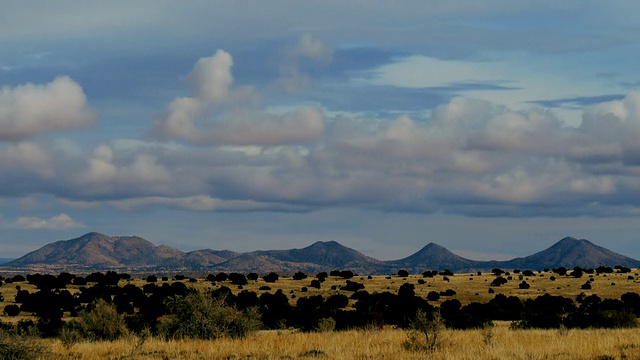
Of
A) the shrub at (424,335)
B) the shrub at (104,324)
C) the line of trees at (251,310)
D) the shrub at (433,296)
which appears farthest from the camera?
the shrub at (433,296)

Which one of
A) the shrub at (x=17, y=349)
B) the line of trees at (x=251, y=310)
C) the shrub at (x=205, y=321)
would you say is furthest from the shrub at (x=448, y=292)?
the shrub at (x=17, y=349)

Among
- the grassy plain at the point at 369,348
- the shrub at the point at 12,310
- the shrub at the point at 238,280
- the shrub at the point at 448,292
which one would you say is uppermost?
the shrub at the point at 238,280

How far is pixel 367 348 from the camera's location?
22.6 metres

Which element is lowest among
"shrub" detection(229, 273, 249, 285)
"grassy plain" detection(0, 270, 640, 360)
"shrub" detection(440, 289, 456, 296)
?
"shrub" detection(440, 289, 456, 296)

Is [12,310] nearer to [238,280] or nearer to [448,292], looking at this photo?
[238,280]

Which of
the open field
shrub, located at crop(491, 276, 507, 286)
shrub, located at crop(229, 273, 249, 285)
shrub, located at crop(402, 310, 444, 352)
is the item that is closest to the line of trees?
shrub, located at crop(229, 273, 249, 285)

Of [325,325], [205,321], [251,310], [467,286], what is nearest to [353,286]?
[467,286]

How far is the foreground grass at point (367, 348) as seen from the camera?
21.3m

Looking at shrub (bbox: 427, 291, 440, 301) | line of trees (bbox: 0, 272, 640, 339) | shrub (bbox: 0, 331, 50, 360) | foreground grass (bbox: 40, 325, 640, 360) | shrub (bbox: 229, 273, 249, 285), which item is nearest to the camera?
shrub (bbox: 0, 331, 50, 360)

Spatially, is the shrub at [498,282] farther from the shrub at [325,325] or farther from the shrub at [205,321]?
the shrub at [205,321]

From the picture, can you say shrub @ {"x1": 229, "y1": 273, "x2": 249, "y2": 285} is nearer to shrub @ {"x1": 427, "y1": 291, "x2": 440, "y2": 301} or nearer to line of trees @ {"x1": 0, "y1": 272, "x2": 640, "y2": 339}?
line of trees @ {"x1": 0, "y1": 272, "x2": 640, "y2": 339}

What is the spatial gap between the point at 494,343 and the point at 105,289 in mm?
67795

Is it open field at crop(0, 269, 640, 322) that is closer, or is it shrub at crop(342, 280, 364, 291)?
open field at crop(0, 269, 640, 322)

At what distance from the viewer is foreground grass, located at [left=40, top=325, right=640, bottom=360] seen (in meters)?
21.3
